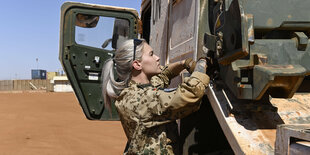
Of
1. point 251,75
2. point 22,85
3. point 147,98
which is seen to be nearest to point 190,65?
Result: point 147,98

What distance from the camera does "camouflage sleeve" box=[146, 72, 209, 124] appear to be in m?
1.64

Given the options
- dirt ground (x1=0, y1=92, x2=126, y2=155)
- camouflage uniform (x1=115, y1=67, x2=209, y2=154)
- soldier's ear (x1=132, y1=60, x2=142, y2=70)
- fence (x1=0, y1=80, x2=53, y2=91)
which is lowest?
fence (x1=0, y1=80, x2=53, y2=91)

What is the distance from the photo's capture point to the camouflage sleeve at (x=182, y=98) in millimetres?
1639

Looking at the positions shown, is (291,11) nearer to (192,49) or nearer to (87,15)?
(192,49)

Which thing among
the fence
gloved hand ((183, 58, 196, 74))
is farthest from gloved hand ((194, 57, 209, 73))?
the fence

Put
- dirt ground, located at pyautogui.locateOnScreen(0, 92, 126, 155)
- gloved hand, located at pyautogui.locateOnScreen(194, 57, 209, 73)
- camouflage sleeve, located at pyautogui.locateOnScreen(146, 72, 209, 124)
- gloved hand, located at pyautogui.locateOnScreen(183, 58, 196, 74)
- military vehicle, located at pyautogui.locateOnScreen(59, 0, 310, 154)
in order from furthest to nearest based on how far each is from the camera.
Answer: dirt ground, located at pyautogui.locateOnScreen(0, 92, 126, 155), gloved hand, located at pyautogui.locateOnScreen(183, 58, 196, 74), gloved hand, located at pyautogui.locateOnScreen(194, 57, 209, 73), camouflage sleeve, located at pyautogui.locateOnScreen(146, 72, 209, 124), military vehicle, located at pyautogui.locateOnScreen(59, 0, 310, 154)

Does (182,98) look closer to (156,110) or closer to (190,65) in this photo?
(156,110)

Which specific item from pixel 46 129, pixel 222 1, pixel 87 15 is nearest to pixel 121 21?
pixel 87 15

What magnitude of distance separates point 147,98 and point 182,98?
1.00 ft

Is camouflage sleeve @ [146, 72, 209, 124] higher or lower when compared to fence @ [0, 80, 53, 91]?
higher

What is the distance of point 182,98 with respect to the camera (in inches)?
64.7

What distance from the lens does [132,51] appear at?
212 cm

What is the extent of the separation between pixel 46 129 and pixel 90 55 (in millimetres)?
4370

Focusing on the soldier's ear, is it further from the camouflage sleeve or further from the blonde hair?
the camouflage sleeve
